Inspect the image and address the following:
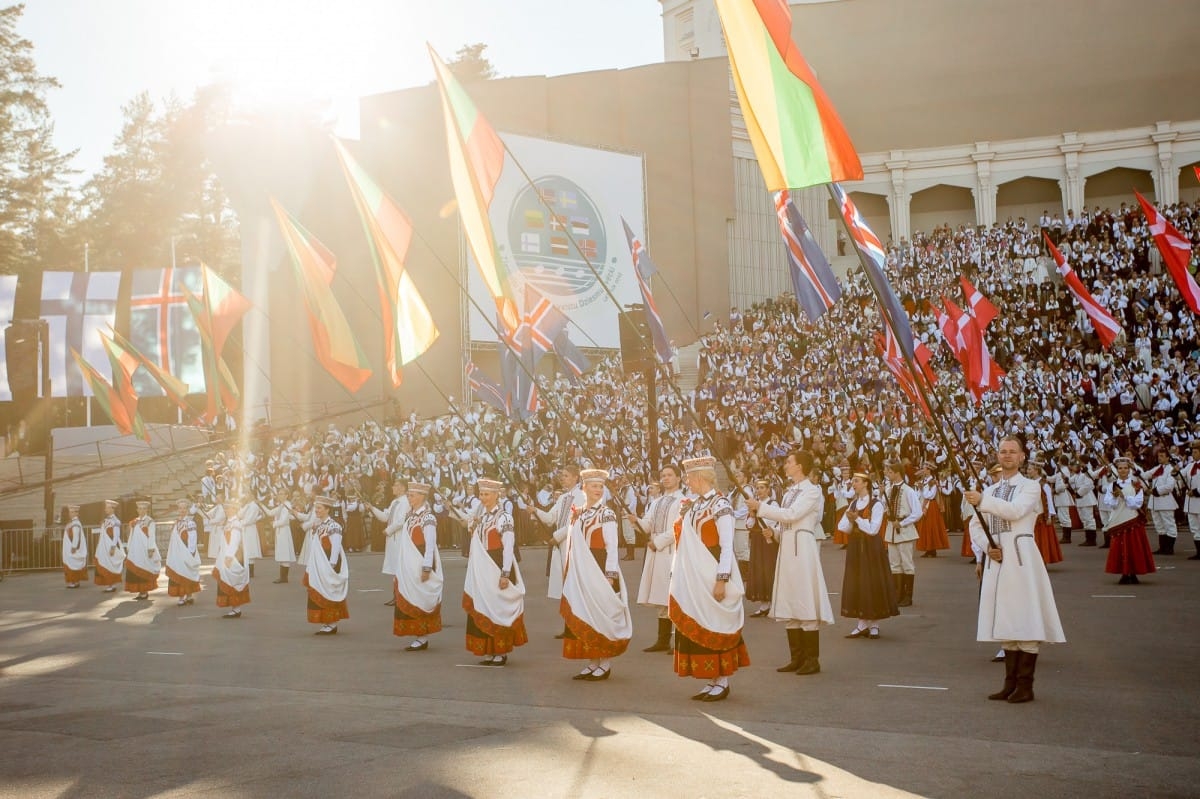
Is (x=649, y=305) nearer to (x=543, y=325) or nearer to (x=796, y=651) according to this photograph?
(x=543, y=325)

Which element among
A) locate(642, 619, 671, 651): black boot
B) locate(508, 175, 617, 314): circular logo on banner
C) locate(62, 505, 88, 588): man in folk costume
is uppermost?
locate(508, 175, 617, 314): circular logo on banner

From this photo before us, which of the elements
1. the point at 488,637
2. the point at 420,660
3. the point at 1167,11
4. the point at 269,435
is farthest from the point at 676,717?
the point at 1167,11

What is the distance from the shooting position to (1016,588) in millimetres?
8289

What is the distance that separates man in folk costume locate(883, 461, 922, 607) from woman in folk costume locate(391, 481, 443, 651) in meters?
5.62

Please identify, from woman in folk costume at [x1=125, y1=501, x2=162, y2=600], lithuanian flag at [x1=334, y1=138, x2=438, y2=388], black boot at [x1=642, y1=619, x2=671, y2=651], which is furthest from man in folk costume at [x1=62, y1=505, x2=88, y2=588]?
black boot at [x1=642, y1=619, x2=671, y2=651]

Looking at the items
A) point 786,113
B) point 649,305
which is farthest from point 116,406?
point 786,113

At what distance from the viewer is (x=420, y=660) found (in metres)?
11.6

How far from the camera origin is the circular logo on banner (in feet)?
112

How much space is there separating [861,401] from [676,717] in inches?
822

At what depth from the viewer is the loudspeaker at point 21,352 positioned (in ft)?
93.9

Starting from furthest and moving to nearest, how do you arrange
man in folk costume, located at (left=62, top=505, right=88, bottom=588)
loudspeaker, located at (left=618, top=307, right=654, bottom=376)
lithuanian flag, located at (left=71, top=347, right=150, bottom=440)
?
lithuanian flag, located at (left=71, top=347, right=150, bottom=440), man in folk costume, located at (left=62, top=505, right=88, bottom=588), loudspeaker, located at (left=618, top=307, right=654, bottom=376)

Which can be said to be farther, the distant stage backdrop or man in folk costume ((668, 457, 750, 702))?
the distant stage backdrop

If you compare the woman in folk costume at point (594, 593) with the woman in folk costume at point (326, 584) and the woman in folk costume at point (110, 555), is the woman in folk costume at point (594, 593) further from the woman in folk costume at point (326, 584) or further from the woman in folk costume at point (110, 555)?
the woman in folk costume at point (110, 555)

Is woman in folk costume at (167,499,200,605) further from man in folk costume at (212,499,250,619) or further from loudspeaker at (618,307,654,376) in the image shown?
loudspeaker at (618,307,654,376)
